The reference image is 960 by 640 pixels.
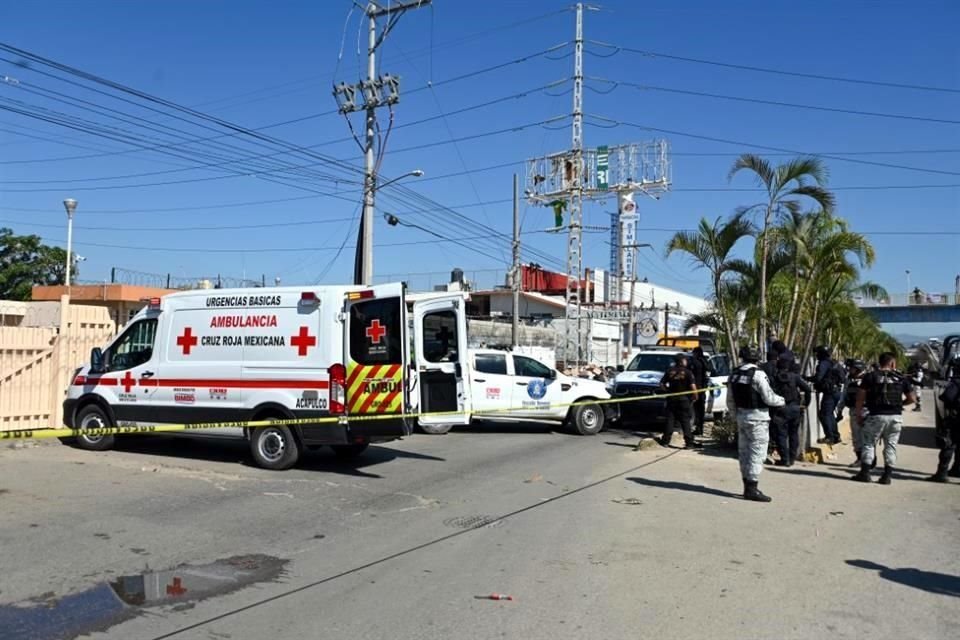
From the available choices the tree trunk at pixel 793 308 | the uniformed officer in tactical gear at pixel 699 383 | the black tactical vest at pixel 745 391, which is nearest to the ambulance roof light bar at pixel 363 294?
A: the black tactical vest at pixel 745 391

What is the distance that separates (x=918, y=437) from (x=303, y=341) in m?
13.1

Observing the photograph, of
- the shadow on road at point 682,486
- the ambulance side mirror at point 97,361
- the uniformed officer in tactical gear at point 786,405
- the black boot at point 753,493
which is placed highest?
the ambulance side mirror at point 97,361

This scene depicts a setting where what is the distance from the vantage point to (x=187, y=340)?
1121 centimetres

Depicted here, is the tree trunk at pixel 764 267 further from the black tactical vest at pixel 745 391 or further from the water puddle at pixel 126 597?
the water puddle at pixel 126 597

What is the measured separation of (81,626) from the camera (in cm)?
484

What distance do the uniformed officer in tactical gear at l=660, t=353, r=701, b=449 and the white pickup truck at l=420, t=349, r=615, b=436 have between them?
2.33m

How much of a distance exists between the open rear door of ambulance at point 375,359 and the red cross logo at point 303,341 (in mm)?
499

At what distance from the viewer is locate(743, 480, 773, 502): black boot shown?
9077 mm

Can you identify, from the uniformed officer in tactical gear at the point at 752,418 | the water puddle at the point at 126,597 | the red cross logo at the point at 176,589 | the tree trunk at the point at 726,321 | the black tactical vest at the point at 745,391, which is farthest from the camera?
the tree trunk at the point at 726,321

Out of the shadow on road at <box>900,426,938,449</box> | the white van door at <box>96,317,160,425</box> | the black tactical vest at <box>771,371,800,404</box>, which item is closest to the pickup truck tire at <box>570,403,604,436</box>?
the black tactical vest at <box>771,371,800,404</box>

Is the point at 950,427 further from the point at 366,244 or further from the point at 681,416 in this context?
the point at 366,244

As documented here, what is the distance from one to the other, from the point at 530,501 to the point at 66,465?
6.44 m

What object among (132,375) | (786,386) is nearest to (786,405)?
(786,386)

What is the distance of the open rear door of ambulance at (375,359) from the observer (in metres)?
10.2
